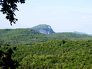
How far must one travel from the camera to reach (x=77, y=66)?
146 metres

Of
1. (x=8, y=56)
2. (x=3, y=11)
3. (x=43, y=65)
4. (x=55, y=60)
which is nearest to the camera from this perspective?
(x=8, y=56)

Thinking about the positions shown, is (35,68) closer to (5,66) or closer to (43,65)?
(43,65)

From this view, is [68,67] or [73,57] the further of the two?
[73,57]

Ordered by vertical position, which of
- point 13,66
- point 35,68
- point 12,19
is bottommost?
point 35,68

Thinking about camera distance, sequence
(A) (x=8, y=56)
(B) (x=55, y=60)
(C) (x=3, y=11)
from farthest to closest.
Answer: (B) (x=55, y=60)
(C) (x=3, y=11)
(A) (x=8, y=56)

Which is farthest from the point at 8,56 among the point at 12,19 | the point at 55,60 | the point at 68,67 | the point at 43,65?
the point at 55,60

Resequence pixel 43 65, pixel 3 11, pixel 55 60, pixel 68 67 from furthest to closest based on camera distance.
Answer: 1. pixel 55 60
2. pixel 43 65
3. pixel 68 67
4. pixel 3 11

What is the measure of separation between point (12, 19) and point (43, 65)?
144m

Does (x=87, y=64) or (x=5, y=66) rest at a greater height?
(x=5, y=66)

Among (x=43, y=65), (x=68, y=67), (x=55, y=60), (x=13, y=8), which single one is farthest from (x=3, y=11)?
(x=55, y=60)

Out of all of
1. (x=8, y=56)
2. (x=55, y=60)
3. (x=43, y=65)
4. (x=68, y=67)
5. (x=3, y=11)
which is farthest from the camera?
(x=55, y=60)

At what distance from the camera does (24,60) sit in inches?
6683

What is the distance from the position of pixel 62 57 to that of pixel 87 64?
943 inches

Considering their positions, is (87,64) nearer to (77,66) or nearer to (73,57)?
(77,66)
